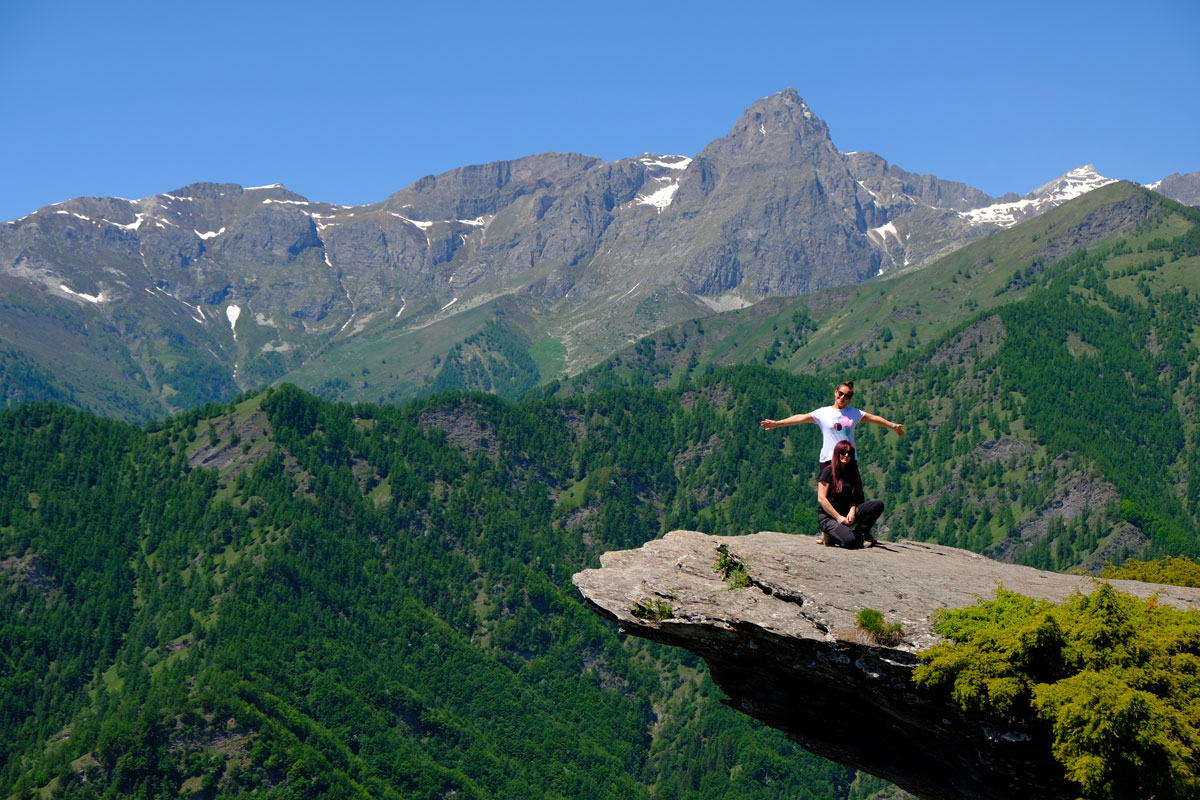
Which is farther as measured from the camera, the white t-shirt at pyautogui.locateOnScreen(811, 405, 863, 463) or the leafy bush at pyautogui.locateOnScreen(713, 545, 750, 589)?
the white t-shirt at pyautogui.locateOnScreen(811, 405, 863, 463)

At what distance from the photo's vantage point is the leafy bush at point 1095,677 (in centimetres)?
3077

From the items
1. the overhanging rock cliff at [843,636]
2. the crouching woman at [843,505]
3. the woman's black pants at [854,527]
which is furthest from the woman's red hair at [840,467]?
the overhanging rock cliff at [843,636]

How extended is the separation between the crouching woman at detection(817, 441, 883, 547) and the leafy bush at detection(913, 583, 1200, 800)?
6.03m

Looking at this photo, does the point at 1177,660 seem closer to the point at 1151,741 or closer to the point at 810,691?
the point at 1151,741

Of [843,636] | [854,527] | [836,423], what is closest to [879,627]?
[843,636]

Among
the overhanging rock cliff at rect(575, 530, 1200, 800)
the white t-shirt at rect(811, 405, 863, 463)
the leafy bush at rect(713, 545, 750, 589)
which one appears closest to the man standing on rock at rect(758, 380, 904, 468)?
the white t-shirt at rect(811, 405, 863, 463)

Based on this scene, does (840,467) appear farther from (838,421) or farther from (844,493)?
(838,421)

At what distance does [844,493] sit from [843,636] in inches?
254

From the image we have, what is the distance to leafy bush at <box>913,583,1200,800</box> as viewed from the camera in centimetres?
3077

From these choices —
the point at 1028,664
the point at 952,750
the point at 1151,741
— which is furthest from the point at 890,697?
the point at 1151,741

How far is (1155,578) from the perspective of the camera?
5091 cm

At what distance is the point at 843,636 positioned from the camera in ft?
118

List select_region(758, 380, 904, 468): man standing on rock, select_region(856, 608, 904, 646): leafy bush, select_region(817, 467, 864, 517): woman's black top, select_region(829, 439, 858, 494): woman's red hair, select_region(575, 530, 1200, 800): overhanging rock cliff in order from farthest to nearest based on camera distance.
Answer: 1. select_region(817, 467, 864, 517): woman's black top
2. select_region(758, 380, 904, 468): man standing on rock
3. select_region(829, 439, 858, 494): woman's red hair
4. select_region(856, 608, 904, 646): leafy bush
5. select_region(575, 530, 1200, 800): overhanging rock cliff

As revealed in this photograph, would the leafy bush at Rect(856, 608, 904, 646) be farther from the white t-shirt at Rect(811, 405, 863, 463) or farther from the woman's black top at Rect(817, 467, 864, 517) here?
the white t-shirt at Rect(811, 405, 863, 463)
